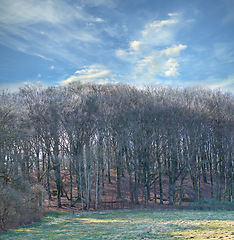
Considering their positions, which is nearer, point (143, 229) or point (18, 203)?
point (143, 229)

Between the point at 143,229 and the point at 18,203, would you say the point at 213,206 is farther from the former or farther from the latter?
the point at 18,203

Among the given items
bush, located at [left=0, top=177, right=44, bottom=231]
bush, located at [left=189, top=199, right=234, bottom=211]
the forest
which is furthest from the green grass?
bush, located at [left=189, top=199, right=234, bottom=211]

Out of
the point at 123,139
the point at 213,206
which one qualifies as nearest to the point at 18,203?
the point at 123,139

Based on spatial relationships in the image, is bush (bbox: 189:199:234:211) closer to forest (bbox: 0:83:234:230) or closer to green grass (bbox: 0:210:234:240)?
forest (bbox: 0:83:234:230)

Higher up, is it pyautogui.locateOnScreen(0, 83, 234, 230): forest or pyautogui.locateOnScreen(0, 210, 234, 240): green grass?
pyautogui.locateOnScreen(0, 83, 234, 230): forest

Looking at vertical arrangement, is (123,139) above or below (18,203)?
above

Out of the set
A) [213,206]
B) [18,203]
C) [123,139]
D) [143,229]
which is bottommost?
[213,206]

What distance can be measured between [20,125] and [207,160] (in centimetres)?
3045

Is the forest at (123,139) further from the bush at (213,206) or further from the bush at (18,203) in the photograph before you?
the bush at (18,203)

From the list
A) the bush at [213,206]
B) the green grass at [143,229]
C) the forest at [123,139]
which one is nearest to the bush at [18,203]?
the green grass at [143,229]

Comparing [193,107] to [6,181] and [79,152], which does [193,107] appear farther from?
[6,181]

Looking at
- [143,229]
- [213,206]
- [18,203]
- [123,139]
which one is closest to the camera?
[143,229]

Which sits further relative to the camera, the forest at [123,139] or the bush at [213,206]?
the forest at [123,139]

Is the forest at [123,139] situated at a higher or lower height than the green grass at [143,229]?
higher
